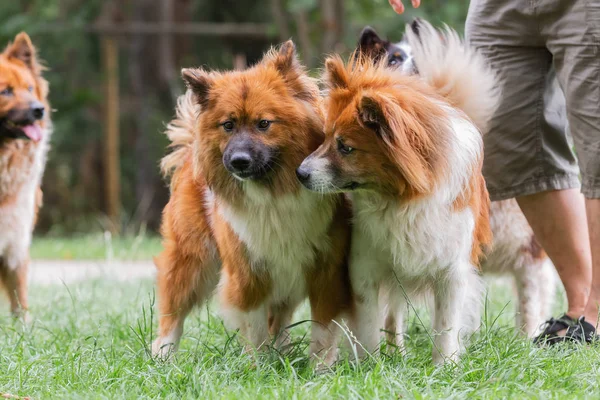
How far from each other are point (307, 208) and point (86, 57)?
1126cm

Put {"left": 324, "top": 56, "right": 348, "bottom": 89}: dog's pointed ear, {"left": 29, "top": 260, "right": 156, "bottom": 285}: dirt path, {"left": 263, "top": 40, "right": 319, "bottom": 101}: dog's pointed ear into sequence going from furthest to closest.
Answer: {"left": 29, "top": 260, "right": 156, "bottom": 285}: dirt path < {"left": 263, "top": 40, "right": 319, "bottom": 101}: dog's pointed ear < {"left": 324, "top": 56, "right": 348, "bottom": 89}: dog's pointed ear

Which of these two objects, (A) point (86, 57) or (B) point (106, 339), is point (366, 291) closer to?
(B) point (106, 339)

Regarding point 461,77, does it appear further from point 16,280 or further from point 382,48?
point 16,280

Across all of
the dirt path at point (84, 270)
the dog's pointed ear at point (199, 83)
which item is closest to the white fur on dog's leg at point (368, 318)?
the dog's pointed ear at point (199, 83)

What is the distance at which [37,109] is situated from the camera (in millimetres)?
5352

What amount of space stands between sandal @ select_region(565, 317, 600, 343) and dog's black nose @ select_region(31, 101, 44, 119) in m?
3.61

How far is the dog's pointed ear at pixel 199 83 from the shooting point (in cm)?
374

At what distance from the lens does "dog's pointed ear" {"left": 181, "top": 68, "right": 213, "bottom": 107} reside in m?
3.74

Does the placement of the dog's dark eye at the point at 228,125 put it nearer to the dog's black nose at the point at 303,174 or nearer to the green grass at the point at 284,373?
the dog's black nose at the point at 303,174

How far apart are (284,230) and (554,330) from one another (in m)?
1.55

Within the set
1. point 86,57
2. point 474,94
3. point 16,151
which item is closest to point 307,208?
point 474,94

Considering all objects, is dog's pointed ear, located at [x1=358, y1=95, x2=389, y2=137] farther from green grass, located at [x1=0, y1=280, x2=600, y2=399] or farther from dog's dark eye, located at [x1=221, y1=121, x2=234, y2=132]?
green grass, located at [x1=0, y1=280, x2=600, y2=399]

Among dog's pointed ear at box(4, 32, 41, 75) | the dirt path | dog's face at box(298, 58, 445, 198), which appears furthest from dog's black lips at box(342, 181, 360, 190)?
the dirt path

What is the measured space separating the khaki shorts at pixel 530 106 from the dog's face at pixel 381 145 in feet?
2.87
